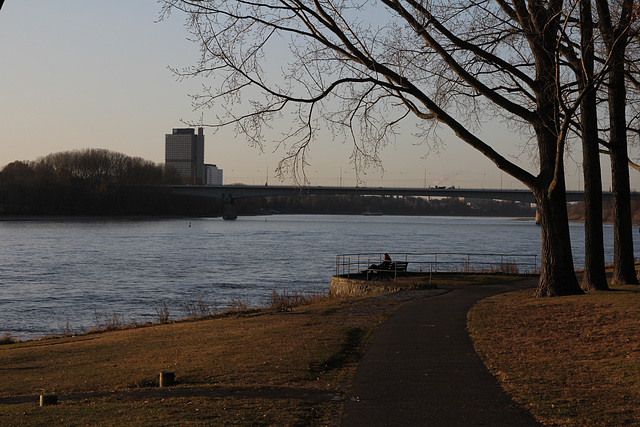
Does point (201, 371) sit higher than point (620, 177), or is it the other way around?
point (620, 177)

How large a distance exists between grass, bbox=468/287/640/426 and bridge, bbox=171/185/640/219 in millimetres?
73426

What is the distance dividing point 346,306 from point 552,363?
31.5 feet

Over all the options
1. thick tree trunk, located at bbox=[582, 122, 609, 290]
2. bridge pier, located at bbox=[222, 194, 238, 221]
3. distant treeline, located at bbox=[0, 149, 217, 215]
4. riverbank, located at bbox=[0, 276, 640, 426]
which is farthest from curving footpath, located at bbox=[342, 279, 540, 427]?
distant treeline, located at bbox=[0, 149, 217, 215]

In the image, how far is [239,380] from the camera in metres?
9.94

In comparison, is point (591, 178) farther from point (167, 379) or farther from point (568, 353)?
point (167, 379)

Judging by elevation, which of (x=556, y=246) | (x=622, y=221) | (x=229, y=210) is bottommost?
(x=556, y=246)

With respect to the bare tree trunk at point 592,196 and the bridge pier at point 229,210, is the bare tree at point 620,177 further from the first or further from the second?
the bridge pier at point 229,210

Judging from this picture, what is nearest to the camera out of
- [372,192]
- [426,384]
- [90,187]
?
[426,384]

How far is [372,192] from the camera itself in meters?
106

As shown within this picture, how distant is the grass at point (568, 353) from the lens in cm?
796

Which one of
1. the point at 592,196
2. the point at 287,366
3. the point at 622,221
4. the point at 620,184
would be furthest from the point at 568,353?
the point at 620,184

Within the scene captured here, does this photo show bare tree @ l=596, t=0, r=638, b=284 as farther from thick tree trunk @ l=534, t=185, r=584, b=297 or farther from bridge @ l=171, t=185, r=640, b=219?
bridge @ l=171, t=185, r=640, b=219

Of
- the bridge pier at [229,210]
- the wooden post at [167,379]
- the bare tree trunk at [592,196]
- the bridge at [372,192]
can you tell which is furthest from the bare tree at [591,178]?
the bridge pier at [229,210]

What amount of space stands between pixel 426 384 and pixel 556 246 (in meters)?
11.0
